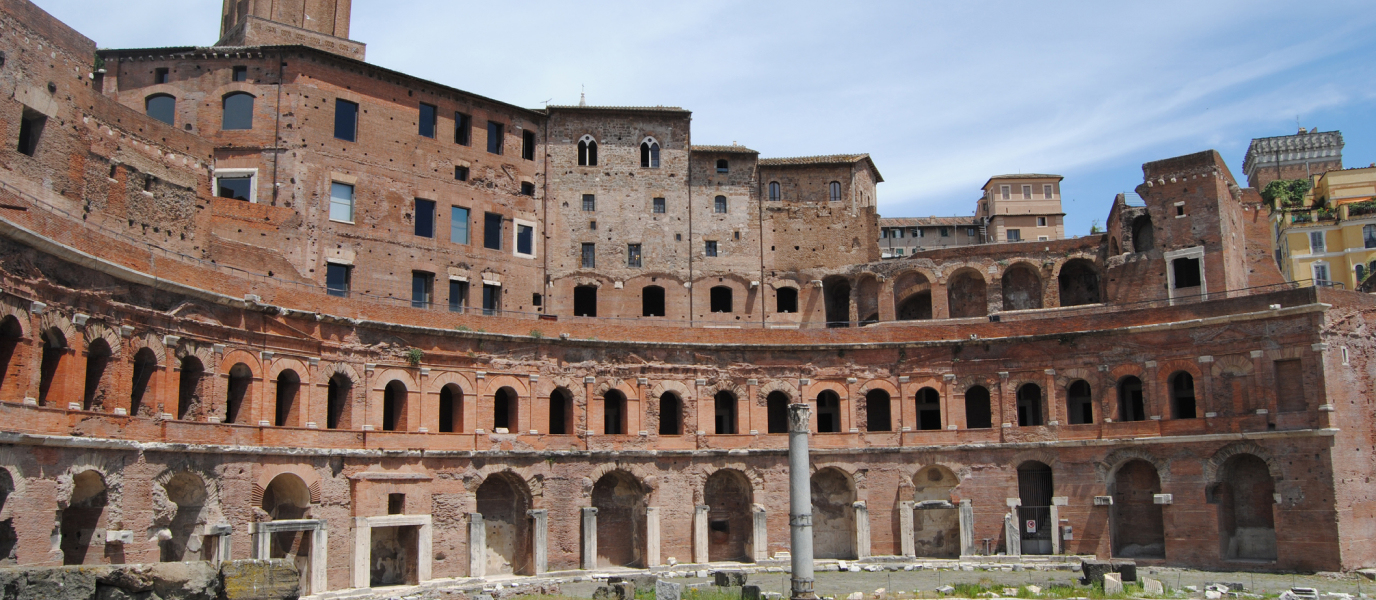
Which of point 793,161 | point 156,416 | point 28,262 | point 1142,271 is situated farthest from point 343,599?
point 1142,271

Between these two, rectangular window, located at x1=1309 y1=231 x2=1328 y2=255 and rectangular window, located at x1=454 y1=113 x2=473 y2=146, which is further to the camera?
rectangular window, located at x1=1309 y1=231 x2=1328 y2=255

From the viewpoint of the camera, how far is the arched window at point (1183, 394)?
39.8 meters

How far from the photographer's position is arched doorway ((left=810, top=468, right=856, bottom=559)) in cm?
4181

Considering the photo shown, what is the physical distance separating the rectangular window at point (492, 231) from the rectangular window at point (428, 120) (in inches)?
150

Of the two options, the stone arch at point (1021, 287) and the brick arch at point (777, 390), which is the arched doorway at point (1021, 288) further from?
the brick arch at point (777, 390)

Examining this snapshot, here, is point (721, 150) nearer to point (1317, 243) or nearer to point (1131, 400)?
point (1131, 400)

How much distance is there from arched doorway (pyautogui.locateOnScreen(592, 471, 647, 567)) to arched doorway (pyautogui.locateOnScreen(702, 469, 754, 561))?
2674mm

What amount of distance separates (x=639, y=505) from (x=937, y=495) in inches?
431

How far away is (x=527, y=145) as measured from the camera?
156ft

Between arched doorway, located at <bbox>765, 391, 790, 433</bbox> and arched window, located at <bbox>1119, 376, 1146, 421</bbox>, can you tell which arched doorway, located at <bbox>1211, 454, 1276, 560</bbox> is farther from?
arched doorway, located at <bbox>765, 391, 790, 433</bbox>

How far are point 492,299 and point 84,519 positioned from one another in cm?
2019

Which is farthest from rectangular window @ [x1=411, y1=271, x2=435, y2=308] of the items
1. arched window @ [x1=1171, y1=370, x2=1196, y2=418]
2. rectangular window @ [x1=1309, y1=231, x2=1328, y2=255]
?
rectangular window @ [x1=1309, y1=231, x2=1328, y2=255]

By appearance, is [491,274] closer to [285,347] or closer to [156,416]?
[285,347]

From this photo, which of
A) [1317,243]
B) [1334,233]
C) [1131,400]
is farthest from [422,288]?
[1334,233]
